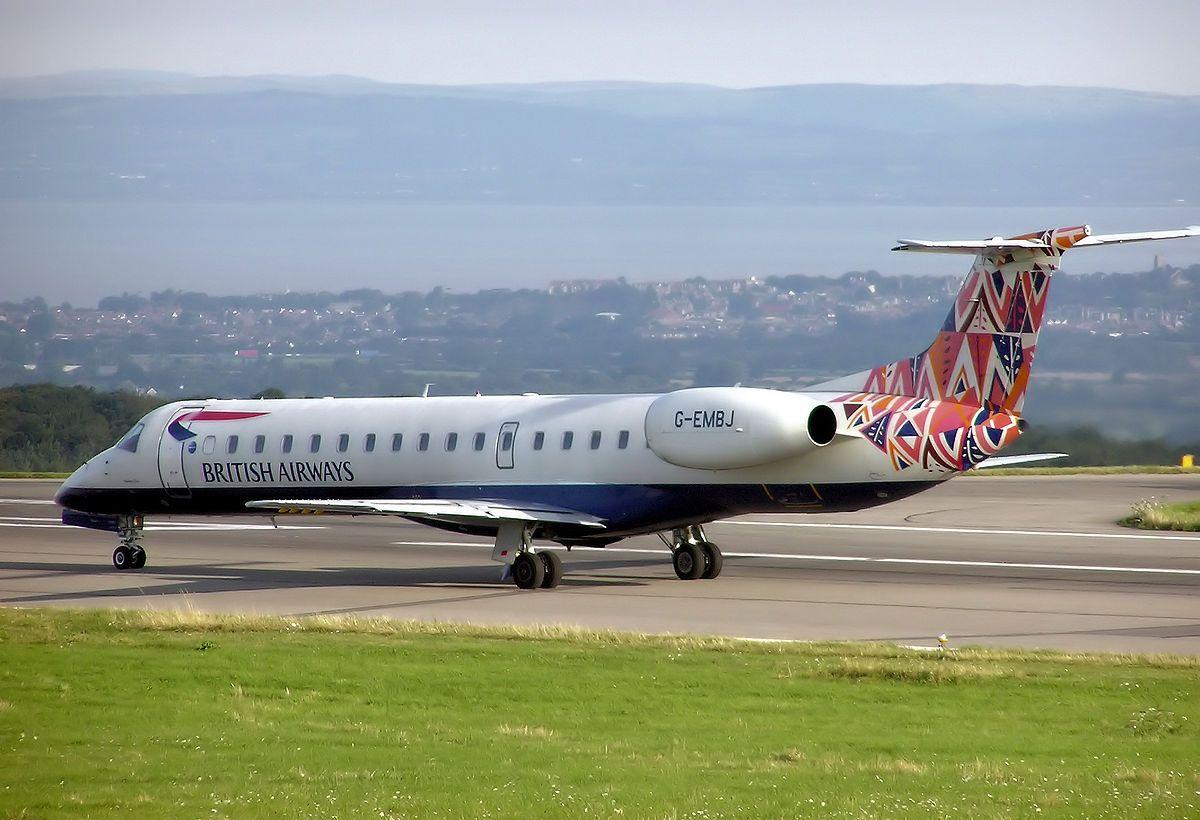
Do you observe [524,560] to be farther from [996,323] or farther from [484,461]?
[996,323]

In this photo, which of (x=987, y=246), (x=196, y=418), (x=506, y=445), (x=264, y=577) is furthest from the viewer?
(x=196, y=418)

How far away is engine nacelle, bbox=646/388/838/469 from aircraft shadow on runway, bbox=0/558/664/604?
9.24 feet

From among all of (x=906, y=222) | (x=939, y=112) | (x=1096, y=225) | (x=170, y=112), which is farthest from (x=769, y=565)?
(x=170, y=112)

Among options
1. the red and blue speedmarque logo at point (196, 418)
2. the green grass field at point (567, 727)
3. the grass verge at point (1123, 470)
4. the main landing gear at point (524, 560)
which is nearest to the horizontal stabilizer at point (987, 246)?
the main landing gear at point (524, 560)

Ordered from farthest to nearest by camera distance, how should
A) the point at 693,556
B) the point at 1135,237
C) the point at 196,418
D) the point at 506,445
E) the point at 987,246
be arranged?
1. the point at 196,418
2. the point at 506,445
3. the point at 693,556
4. the point at 987,246
5. the point at 1135,237

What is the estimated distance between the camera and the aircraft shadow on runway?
28552mm

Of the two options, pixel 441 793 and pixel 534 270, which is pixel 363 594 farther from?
pixel 534 270

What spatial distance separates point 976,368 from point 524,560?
7.99m

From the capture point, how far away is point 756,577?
1169 inches

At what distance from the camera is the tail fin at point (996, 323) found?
88.1 feet

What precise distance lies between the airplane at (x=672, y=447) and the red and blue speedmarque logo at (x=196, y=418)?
0.37m

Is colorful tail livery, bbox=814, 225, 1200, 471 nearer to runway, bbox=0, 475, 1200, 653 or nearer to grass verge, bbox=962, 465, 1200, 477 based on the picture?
runway, bbox=0, 475, 1200, 653

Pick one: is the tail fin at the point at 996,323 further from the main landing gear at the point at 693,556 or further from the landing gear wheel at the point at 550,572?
the landing gear wheel at the point at 550,572

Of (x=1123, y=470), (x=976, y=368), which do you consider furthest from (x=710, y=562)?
(x=1123, y=470)
